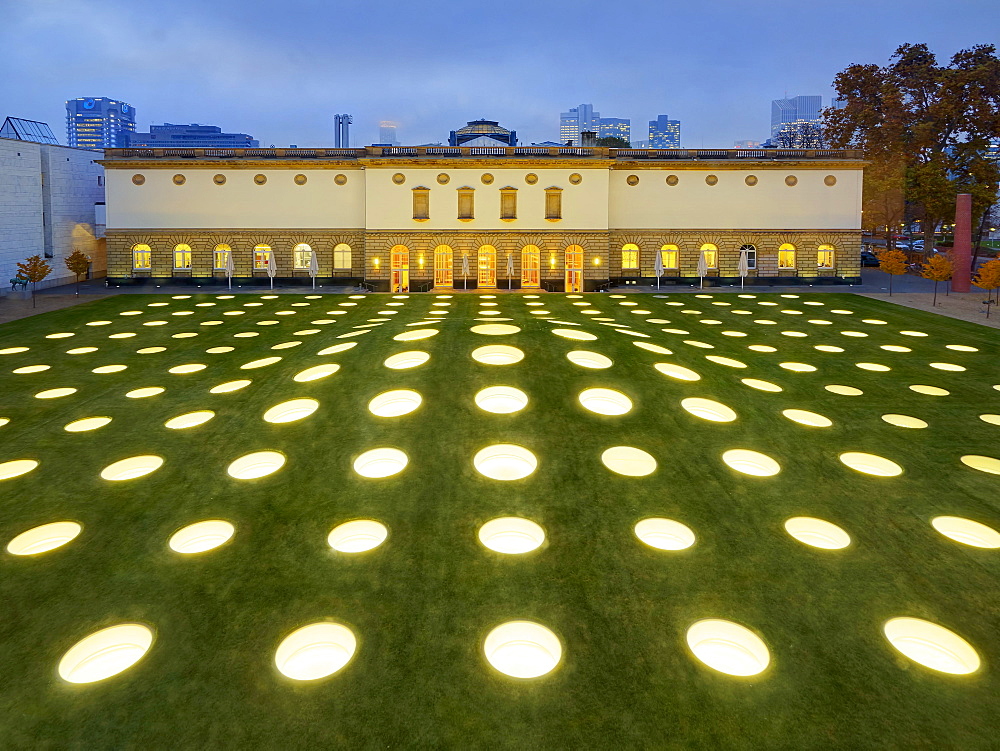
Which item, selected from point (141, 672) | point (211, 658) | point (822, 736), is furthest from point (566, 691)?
point (141, 672)

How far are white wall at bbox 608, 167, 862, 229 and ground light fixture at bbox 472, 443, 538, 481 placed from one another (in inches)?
1720

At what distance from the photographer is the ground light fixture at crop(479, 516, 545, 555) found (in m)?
10.5

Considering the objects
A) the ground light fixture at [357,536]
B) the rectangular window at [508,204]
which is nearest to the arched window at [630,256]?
the rectangular window at [508,204]

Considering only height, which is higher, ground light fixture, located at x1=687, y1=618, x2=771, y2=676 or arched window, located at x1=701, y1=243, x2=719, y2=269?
arched window, located at x1=701, y1=243, x2=719, y2=269

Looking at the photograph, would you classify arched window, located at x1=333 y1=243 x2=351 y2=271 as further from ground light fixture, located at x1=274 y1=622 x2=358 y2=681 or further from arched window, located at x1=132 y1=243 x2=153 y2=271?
A: ground light fixture, located at x1=274 y1=622 x2=358 y2=681

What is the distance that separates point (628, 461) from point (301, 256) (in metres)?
47.1

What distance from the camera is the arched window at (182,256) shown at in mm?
53656

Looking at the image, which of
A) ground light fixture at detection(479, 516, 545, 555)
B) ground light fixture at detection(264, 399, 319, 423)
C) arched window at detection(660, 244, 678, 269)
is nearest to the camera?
ground light fixture at detection(479, 516, 545, 555)

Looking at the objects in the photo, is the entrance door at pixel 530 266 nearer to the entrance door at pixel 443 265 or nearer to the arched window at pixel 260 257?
the entrance door at pixel 443 265

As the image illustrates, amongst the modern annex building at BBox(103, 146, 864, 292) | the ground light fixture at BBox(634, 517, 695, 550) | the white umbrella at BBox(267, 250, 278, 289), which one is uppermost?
the modern annex building at BBox(103, 146, 864, 292)

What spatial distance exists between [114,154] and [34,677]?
56.2 meters

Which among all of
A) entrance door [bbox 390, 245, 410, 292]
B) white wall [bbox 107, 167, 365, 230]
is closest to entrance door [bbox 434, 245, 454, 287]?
entrance door [bbox 390, 245, 410, 292]

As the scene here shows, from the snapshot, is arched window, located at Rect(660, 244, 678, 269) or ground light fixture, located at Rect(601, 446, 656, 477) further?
arched window, located at Rect(660, 244, 678, 269)

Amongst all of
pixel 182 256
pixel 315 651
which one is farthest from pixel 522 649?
pixel 182 256
